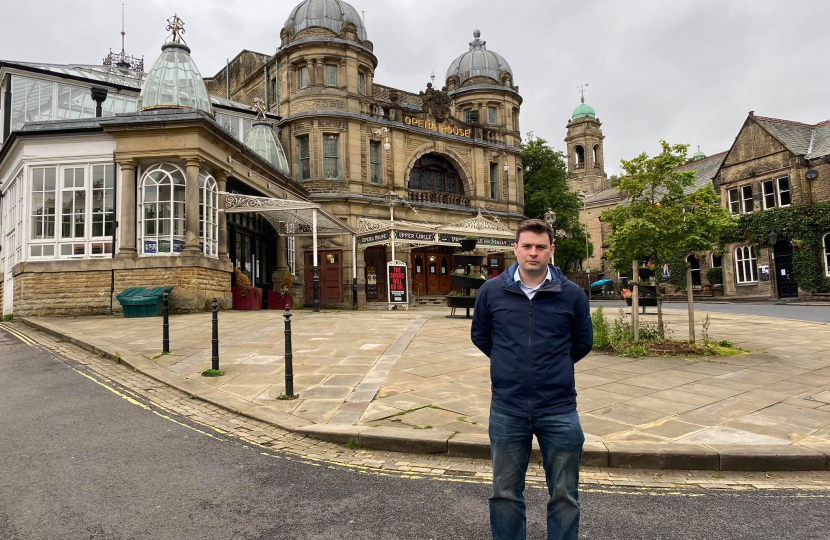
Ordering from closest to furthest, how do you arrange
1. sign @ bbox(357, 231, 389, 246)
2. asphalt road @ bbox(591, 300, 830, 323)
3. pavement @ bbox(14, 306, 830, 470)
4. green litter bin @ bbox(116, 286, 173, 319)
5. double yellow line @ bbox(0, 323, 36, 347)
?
pavement @ bbox(14, 306, 830, 470)
double yellow line @ bbox(0, 323, 36, 347)
green litter bin @ bbox(116, 286, 173, 319)
asphalt road @ bbox(591, 300, 830, 323)
sign @ bbox(357, 231, 389, 246)

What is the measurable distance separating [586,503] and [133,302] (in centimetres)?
1452

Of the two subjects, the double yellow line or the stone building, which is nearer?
the double yellow line

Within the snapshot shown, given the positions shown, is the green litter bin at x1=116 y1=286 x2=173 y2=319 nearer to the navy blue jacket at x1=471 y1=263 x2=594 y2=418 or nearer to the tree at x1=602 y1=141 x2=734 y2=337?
the tree at x1=602 y1=141 x2=734 y2=337

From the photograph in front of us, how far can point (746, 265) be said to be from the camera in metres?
31.5

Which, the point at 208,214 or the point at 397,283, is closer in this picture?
the point at 208,214

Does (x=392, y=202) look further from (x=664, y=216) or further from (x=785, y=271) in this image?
(x=785, y=271)

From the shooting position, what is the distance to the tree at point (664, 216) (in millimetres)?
9359

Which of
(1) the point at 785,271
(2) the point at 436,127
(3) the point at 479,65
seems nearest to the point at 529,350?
(2) the point at 436,127

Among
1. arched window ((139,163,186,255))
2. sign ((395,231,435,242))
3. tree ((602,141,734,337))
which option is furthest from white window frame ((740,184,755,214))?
arched window ((139,163,186,255))

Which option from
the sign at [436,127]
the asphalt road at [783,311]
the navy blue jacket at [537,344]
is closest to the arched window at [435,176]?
the sign at [436,127]

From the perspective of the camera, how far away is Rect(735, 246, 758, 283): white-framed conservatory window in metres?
31.1

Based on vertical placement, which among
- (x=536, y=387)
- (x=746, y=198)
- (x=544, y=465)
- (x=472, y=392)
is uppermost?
(x=746, y=198)

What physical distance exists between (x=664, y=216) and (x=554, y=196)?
27.9 metres

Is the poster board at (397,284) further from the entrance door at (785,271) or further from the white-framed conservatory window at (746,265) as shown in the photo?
the white-framed conservatory window at (746,265)
